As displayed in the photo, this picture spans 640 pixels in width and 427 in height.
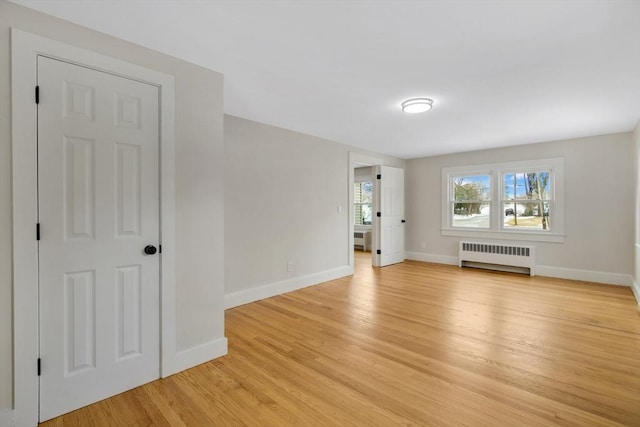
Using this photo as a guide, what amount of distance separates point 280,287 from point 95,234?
2.59m

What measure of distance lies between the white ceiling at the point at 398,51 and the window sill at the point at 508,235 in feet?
7.20

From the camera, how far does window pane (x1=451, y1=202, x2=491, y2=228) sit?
19.5 ft

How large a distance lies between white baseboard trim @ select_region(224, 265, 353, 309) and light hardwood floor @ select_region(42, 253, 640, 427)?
0.16 meters

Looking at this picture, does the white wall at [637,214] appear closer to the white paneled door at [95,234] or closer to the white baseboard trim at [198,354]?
the white baseboard trim at [198,354]

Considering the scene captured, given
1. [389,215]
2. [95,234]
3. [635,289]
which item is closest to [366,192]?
[389,215]

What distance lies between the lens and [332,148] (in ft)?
16.3

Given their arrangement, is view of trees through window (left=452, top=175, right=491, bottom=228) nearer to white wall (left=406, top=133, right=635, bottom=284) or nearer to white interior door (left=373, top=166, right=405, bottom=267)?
white wall (left=406, top=133, right=635, bottom=284)

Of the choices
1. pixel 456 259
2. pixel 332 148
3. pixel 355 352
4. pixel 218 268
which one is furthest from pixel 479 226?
pixel 218 268

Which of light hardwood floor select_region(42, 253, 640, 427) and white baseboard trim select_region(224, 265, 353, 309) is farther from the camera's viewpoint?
white baseboard trim select_region(224, 265, 353, 309)

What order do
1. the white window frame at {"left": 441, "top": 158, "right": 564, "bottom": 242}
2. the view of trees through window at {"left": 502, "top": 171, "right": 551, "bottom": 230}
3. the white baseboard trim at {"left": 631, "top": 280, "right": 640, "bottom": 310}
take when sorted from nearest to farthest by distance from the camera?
1. the white baseboard trim at {"left": 631, "top": 280, "right": 640, "bottom": 310}
2. the white window frame at {"left": 441, "top": 158, "right": 564, "bottom": 242}
3. the view of trees through window at {"left": 502, "top": 171, "right": 551, "bottom": 230}

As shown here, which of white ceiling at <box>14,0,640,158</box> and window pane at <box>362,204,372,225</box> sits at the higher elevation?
white ceiling at <box>14,0,640,158</box>

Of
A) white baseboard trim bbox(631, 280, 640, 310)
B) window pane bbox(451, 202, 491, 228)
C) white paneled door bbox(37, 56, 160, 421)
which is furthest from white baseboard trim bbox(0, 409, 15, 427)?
window pane bbox(451, 202, 491, 228)

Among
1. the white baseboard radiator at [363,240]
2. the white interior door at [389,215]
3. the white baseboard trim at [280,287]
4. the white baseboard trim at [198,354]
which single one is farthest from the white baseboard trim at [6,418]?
the white baseboard radiator at [363,240]

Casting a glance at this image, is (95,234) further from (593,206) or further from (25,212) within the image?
(593,206)
